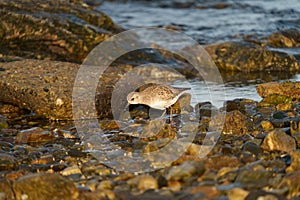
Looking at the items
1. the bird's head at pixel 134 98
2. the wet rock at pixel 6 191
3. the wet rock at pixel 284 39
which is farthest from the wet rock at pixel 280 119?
the wet rock at pixel 284 39

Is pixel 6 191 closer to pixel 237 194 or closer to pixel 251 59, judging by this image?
pixel 237 194

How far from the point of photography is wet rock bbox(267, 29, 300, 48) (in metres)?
13.9

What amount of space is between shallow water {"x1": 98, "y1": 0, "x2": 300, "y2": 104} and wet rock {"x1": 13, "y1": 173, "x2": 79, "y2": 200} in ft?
18.4

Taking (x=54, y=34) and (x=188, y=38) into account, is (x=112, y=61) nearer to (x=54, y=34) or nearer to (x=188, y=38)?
(x=54, y=34)

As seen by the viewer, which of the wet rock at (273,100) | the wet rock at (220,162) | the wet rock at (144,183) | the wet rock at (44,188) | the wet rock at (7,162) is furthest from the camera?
the wet rock at (273,100)

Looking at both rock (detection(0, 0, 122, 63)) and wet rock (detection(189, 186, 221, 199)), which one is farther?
rock (detection(0, 0, 122, 63))

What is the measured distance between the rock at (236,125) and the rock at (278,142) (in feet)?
2.74

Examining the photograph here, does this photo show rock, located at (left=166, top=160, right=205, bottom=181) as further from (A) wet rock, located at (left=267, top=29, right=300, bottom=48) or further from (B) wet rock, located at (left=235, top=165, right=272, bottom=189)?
(A) wet rock, located at (left=267, top=29, right=300, bottom=48)

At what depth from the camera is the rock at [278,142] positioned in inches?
242

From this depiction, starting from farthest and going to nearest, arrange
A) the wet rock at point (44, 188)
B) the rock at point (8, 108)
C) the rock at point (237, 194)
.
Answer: the rock at point (8, 108) < the wet rock at point (44, 188) < the rock at point (237, 194)

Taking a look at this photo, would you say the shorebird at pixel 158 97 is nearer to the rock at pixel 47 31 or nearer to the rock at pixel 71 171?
the rock at pixel 71 171

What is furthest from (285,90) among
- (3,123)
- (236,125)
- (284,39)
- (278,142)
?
(284,39)

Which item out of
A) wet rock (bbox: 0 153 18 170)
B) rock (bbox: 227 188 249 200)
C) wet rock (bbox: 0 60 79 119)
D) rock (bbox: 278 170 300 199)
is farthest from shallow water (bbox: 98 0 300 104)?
rock (bbox: 227 188 249 200)

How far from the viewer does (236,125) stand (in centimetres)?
716
